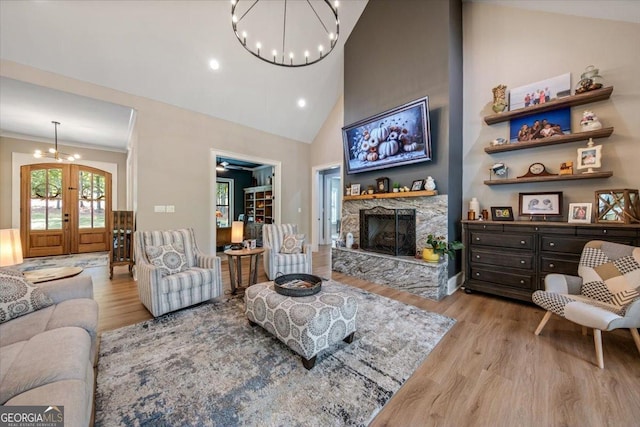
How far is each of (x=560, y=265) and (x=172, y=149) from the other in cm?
584

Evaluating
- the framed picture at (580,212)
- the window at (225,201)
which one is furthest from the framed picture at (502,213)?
the window at (225,201)

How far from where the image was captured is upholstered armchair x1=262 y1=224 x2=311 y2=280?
3656 mm

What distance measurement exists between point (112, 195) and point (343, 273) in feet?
22.1

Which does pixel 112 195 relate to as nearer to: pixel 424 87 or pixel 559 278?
pixel 424 87

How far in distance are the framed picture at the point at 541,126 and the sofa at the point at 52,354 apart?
451cm

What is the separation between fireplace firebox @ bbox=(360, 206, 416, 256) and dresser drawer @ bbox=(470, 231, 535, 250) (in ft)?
2.62

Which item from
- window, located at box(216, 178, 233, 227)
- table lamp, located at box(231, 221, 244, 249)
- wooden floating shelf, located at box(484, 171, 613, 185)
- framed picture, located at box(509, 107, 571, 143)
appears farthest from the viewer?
window, located at box(216, 178, 233, 227)

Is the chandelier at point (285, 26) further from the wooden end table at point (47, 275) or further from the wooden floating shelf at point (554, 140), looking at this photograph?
the wooden end table at point (47, 275)

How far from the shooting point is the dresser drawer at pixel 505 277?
9.16 ft

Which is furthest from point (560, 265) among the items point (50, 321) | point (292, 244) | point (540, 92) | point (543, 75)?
point (50, 321)

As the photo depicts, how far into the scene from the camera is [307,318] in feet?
5.64

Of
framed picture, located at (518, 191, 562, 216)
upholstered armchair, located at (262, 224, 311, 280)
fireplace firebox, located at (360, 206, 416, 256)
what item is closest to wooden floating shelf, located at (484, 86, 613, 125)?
framed picture, located at (518, 191, 562, 216)

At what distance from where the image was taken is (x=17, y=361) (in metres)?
1.09

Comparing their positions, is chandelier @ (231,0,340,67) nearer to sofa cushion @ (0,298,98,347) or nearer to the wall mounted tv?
the wall mounted tv
